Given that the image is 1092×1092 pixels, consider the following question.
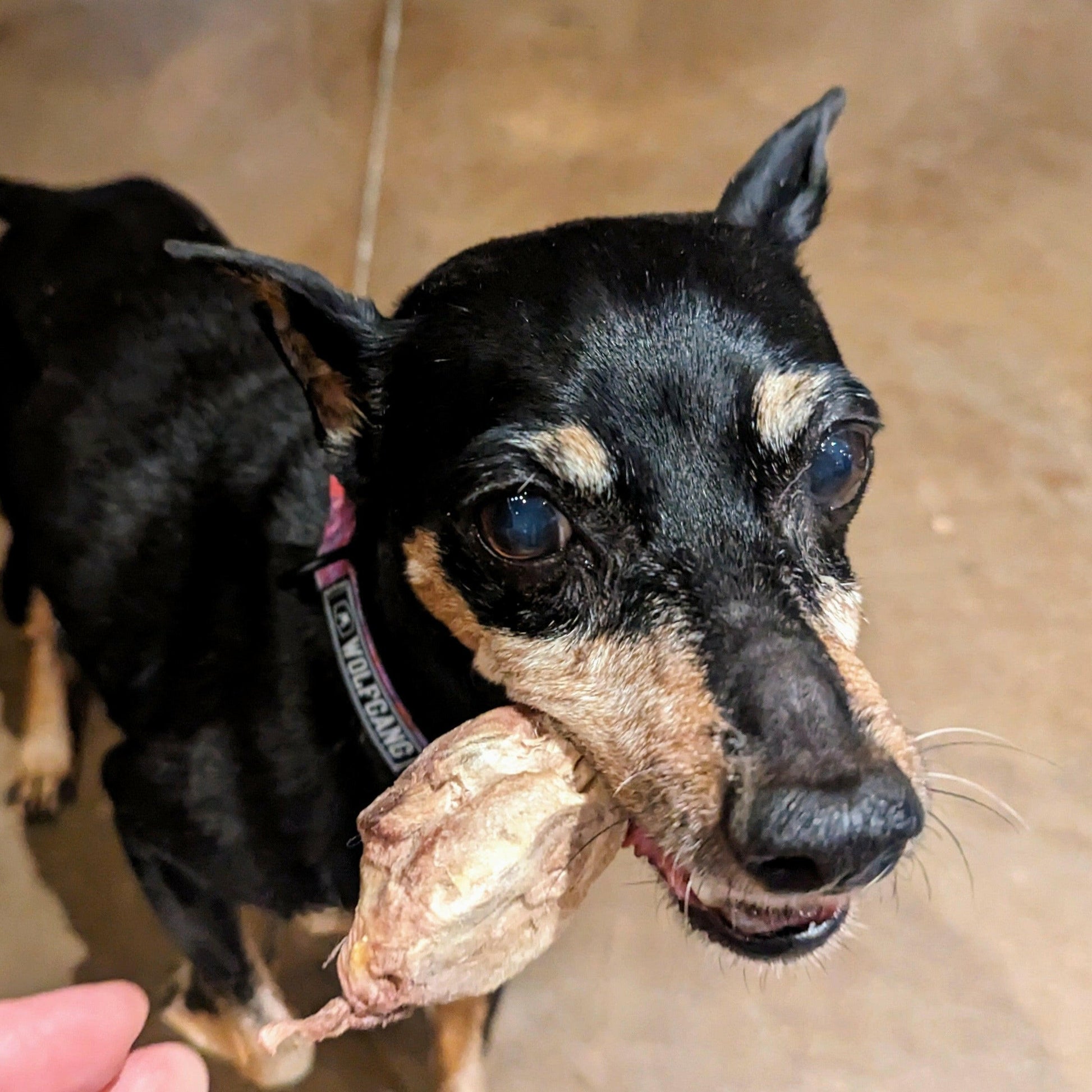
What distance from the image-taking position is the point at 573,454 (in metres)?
1.15

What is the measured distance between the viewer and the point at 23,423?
195 centimetres

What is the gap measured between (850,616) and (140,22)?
3.08m

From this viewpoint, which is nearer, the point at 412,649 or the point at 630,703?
the point at 630,703

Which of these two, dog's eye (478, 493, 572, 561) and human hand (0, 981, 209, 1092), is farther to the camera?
human hand (0, 981, 209, 1092)

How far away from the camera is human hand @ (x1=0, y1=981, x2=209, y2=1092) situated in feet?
4.64

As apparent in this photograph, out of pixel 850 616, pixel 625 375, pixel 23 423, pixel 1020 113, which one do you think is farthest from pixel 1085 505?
pixel 23 423

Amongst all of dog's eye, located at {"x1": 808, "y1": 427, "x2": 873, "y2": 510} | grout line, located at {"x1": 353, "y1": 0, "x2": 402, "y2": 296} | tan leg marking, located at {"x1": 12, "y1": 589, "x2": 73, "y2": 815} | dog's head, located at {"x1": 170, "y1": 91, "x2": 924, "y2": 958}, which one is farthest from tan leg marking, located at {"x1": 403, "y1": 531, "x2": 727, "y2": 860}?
grout line, located at {"x1": 353, "y1": 0, "x2": 402, "y2": 296}

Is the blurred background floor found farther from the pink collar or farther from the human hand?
the pink collar

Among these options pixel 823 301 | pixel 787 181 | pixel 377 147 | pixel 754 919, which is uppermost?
pixel 377 147

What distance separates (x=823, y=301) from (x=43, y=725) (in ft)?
7.17

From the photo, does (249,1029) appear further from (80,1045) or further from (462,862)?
(462,862)

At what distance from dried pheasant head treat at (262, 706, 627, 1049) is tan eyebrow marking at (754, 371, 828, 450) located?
1.37ft

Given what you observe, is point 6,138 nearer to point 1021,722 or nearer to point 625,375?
point 625,375

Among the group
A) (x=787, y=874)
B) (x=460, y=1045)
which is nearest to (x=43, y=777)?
(x=460, y=1045)
